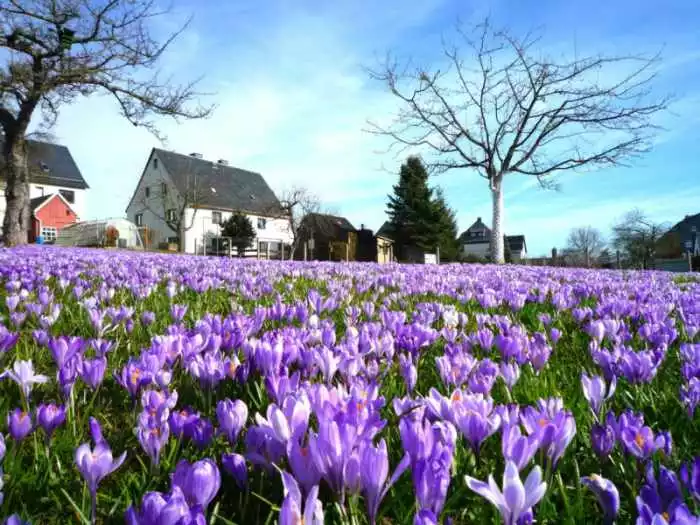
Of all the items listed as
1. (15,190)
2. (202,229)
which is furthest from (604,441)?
(202,229)

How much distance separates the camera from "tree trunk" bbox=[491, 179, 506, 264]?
22.2 metres

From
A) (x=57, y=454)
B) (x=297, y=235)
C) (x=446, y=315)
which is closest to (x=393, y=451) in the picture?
(x=57, y=454)

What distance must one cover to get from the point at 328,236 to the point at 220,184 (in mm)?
13668

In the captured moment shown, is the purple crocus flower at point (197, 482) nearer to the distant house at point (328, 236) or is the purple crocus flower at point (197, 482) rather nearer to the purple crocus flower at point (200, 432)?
the purple crocus flower at point (200, 432)

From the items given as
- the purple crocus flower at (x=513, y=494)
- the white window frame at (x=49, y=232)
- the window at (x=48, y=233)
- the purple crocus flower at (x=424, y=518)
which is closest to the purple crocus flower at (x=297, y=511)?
the purple crocus flower at (x=424, y=518)

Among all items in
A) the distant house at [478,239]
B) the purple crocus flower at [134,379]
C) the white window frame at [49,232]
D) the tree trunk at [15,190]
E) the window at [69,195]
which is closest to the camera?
the purple crocus flower at [134,379]

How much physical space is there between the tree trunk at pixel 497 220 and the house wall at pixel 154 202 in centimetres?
3821

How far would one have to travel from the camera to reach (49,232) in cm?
5531

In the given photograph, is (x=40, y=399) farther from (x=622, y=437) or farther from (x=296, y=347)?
(x=622, y=437)

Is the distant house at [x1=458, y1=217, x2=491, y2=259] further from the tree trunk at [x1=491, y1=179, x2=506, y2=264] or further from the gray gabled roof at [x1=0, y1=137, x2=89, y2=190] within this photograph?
the tree trunk at [x1=491, y1=179, x2=506, y2=264]

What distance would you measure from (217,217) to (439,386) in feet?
178

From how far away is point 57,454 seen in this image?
1232mm

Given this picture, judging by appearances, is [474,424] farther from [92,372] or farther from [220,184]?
[220,184]

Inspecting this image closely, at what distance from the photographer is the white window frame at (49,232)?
54.6m
